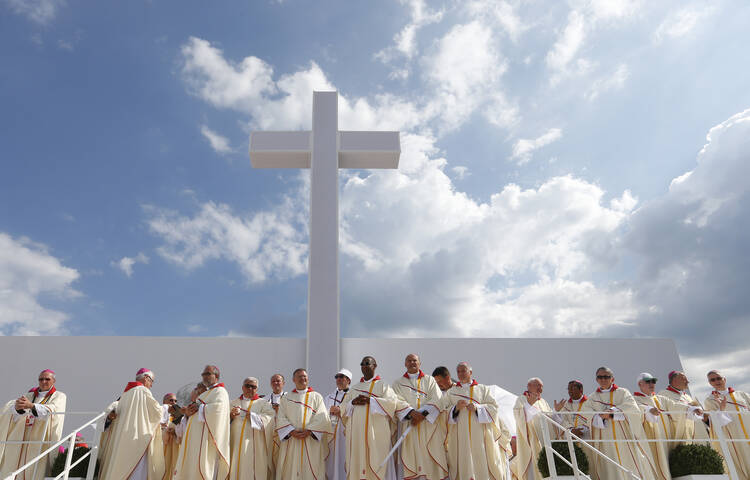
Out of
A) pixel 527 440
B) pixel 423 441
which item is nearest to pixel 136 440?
pixel 423 441

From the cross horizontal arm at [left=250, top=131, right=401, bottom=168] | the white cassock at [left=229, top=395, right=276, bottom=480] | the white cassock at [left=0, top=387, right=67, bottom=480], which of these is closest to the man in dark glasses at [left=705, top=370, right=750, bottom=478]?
the white cassock at [left=229, top=395, right=276, bottom=480]

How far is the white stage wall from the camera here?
442 inches

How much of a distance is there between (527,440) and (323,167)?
21.8 feet

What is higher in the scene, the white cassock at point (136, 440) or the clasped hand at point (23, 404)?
the clasped hand at point (23, 404)

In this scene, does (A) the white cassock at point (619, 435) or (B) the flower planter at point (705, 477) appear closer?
(B) the flower planter at point (705, 477)

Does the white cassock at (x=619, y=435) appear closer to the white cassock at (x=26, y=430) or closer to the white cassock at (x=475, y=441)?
the white cassock at (x=475, y=441)

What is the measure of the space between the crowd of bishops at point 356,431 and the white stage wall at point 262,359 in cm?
373

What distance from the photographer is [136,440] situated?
6.76 m

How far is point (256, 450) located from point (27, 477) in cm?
291

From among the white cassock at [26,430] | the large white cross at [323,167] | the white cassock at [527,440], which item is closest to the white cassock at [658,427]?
the white cassock at [527,440]

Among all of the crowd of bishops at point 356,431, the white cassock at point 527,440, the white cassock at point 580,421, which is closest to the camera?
the crowd of bishops at point 356,431

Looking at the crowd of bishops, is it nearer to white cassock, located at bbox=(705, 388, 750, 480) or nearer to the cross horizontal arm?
white cassock, located at bbox=(705, 388, 750, 480)

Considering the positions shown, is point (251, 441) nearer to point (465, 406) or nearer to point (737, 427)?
point (465, 406)

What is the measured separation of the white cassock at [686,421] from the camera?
7777 millimetres
